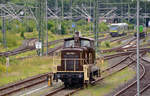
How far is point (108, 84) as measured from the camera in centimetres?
2436

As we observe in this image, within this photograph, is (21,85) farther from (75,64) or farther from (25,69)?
(25,69)

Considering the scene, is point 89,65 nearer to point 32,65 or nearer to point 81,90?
point 81,90

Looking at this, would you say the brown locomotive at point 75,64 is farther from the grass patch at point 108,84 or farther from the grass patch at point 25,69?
the grass patch at point 25,69

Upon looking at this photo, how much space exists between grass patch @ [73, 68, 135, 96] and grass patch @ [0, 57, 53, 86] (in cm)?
638

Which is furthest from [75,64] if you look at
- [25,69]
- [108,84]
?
[25,69]

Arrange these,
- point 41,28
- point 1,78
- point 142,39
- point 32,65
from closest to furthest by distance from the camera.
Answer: point 1,78
point 32,65
point 41,28
point 142,39

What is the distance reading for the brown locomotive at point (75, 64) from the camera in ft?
71.3

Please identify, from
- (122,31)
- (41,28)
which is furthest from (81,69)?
(122,31)

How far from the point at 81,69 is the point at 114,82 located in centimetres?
406

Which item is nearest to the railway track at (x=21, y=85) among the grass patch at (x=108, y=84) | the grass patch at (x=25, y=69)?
the grass patch at (x=25, y=69)

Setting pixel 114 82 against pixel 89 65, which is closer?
pixel 89 65

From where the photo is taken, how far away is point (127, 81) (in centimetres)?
2541

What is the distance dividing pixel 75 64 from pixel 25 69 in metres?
11.5

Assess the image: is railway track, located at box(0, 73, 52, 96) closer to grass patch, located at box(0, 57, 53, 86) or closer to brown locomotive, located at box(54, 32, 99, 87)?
grass patch, located at box(0, 57, 53, 86)
